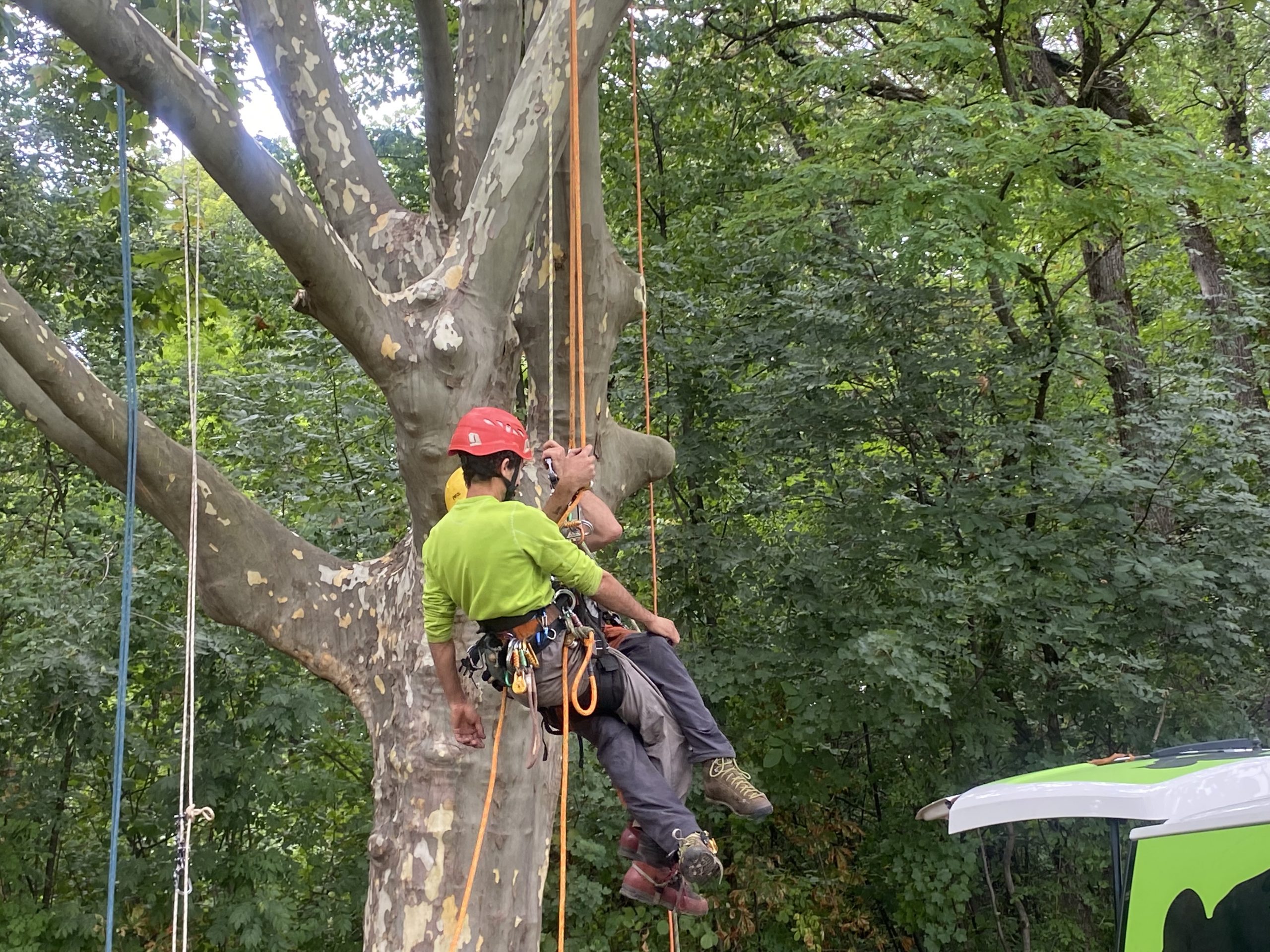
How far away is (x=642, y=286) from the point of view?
5.59 m

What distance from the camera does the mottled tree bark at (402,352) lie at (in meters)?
4.01

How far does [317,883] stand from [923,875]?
4.61m

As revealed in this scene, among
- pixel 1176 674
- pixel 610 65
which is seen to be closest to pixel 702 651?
pixel 1176 674

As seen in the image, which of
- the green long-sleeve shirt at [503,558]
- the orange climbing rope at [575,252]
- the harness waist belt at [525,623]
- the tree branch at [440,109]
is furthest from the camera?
the tree branch at [440,109]

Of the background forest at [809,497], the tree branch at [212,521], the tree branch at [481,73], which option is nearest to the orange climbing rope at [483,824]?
the tree branch at [212,521]

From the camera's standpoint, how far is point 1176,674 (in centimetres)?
756

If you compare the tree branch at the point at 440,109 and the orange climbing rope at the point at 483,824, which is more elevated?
the tree branch at the point at 440,109

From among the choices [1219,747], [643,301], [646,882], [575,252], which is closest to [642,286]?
[643,301]

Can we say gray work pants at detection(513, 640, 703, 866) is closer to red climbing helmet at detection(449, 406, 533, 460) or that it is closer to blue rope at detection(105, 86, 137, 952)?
red climbing helmet at detection(449, 406, 533, 460)

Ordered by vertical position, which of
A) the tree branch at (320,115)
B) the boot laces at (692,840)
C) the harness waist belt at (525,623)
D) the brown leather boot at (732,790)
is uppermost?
the tree branch at (320,115)

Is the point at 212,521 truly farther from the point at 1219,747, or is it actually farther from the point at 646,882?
the point at 1219,747

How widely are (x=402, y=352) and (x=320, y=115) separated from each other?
1419 mm

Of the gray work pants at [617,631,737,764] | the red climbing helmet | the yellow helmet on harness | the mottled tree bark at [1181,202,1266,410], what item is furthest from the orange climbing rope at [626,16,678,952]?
the mottled tree bark at [1181,202,1266,410]

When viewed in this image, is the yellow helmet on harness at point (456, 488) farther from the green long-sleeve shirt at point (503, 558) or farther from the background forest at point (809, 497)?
the background forest at point (809, 497)
